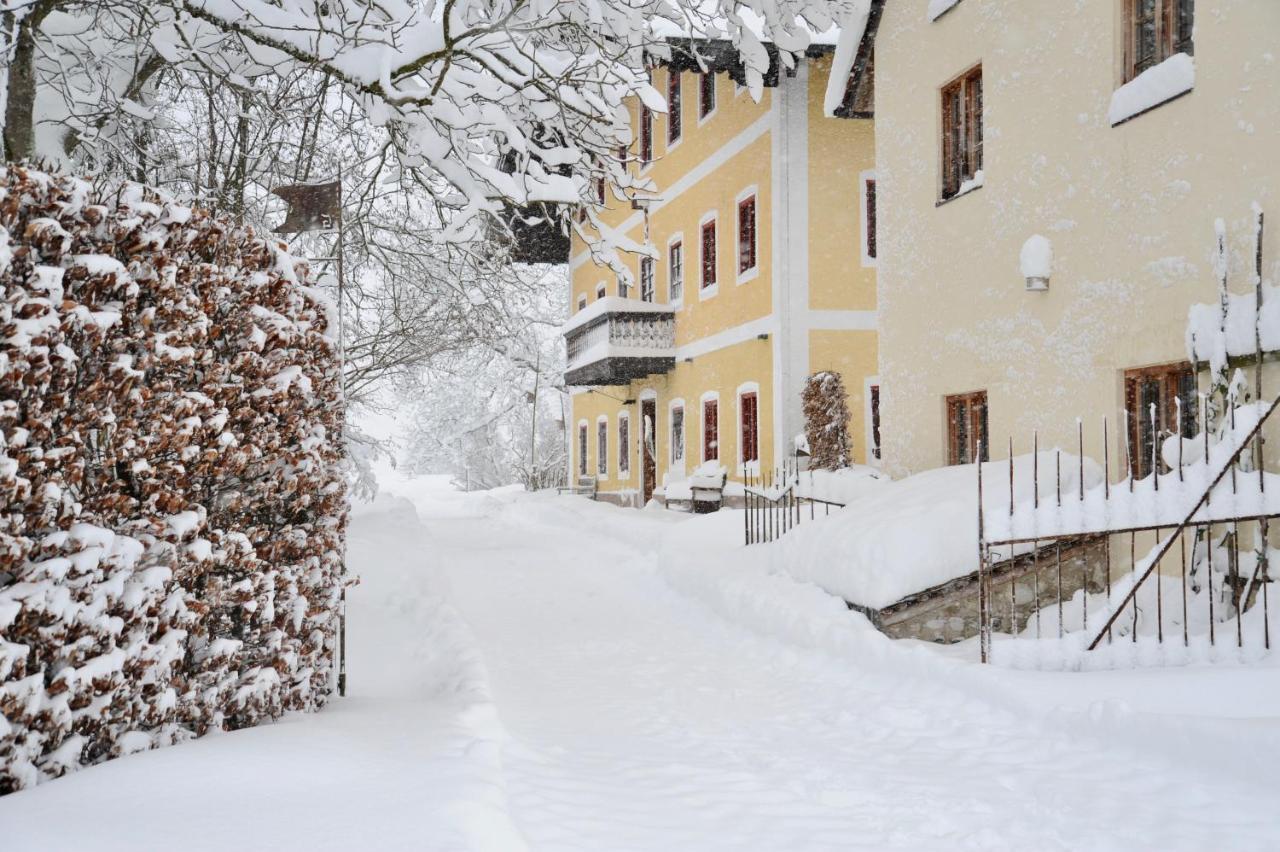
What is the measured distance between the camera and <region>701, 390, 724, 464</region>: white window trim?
19938 mm

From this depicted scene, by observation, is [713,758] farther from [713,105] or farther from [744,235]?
[713,105]

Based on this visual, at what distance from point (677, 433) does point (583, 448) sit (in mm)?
8732

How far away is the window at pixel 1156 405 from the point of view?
775 cm

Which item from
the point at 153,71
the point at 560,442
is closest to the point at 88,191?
the point at 153,71

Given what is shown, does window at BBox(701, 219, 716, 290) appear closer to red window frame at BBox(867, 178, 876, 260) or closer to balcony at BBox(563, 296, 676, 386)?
balcony at BBox(563, 296, 676, 386)

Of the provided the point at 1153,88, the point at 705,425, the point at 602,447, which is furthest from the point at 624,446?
the point at 1153,88

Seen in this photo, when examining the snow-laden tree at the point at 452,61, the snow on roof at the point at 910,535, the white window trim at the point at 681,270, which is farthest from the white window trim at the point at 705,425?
the snow-laden tree at the point at 452,61

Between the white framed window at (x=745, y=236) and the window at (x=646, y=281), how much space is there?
4526 millimetres

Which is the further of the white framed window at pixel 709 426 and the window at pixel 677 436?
the window at pixel 677 436

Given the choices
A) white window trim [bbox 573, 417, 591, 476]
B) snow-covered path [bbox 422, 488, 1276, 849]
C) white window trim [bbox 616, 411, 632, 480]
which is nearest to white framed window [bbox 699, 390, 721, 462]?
white window trim [bbox 616, 411, 632, 480]

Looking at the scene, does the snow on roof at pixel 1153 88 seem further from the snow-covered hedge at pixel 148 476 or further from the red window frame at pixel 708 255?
the red window frame at pixel 708 255

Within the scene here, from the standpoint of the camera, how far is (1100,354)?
27.8 feet

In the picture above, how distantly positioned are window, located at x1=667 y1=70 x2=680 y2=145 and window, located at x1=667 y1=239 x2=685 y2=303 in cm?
252

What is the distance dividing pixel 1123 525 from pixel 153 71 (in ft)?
25.5
